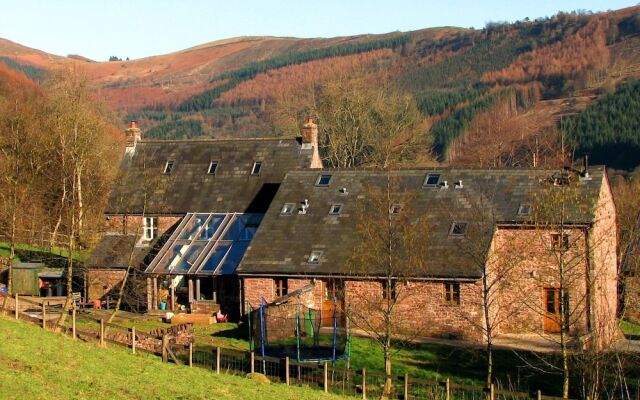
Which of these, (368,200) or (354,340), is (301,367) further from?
(368,200)

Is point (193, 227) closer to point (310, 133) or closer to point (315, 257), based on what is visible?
point (310, 133)

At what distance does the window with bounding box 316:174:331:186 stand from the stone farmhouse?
0.49ft

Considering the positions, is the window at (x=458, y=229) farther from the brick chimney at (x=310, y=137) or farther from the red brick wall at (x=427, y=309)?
the brick chimney at (x=310, y=137)

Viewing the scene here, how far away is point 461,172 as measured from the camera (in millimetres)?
43562

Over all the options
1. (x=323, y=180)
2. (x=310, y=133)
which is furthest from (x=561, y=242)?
(x=310, y=133)

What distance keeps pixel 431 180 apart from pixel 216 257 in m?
10.2

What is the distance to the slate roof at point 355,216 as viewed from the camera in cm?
3994

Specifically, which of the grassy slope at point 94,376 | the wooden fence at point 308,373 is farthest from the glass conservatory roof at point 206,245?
the grassy slope at point 94,376

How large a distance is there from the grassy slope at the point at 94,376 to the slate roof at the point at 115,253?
55.1ft

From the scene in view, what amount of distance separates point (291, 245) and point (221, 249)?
4216 millimetres

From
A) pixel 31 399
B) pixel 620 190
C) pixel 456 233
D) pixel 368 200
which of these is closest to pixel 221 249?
pixel 368 200

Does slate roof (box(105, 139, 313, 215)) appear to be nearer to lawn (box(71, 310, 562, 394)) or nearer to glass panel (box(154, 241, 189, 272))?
glass panel (box(154, 241, 189, 272))

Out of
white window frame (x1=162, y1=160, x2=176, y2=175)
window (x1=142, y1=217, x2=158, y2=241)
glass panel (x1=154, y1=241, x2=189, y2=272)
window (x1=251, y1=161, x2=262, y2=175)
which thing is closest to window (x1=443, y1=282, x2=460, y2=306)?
glass panel (x1=154, y1=241, x2=189, y2=272)

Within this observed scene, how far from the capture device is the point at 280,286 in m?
41.5
